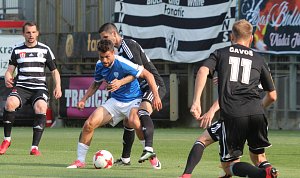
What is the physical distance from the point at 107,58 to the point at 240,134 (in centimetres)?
340

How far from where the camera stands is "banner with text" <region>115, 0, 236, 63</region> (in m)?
30.7

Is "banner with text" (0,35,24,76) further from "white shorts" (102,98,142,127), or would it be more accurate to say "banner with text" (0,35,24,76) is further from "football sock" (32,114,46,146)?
"white shorts" (102,98,142,127)

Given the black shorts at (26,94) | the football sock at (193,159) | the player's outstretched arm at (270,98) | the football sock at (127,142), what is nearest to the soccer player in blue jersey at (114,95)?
the football sock at (127,142)

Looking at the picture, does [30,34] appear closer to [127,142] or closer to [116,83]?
[127,142]

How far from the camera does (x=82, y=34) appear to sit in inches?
1398

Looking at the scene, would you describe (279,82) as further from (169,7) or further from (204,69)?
(204,69)

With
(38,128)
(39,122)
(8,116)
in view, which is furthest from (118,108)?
(8,116)

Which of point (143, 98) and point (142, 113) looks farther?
point (143, 98)

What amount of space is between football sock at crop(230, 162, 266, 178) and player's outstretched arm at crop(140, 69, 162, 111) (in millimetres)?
3116

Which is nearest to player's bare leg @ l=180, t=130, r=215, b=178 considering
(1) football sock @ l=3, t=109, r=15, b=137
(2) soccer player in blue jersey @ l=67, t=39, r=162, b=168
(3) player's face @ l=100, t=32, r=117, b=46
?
(2) soccer player in blue jersey @ l=67, t=39, r=162, b=168

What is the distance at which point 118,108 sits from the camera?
14.3 m

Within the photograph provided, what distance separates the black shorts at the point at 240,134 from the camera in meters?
10.8

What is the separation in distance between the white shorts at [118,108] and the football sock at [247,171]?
11.5ft

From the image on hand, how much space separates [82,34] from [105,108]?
21.4 metres
